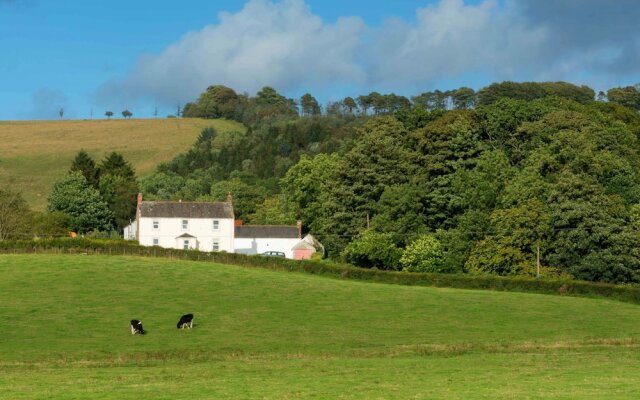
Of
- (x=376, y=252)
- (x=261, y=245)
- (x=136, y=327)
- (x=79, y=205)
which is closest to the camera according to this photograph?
(x=136, y=327)

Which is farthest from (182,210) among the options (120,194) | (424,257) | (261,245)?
(424,257)

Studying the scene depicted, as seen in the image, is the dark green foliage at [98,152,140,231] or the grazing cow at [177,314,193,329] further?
the dark green foliage at [98,152,140,231]

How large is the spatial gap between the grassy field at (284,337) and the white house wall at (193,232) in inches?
1341

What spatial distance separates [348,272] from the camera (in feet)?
286

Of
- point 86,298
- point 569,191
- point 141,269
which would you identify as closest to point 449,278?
point 569,191

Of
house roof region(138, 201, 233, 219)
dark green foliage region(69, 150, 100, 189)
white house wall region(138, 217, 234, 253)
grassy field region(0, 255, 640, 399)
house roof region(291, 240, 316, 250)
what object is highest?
dark green foliage region(69, 150, 100, 189)

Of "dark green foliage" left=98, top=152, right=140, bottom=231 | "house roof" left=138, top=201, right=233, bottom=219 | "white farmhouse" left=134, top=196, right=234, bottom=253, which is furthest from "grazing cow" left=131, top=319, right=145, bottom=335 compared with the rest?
"dark green foliage" left=98, top=152, right=140, bottom=231

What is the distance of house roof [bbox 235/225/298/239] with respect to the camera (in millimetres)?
124188

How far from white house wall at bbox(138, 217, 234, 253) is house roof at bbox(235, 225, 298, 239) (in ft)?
9.07

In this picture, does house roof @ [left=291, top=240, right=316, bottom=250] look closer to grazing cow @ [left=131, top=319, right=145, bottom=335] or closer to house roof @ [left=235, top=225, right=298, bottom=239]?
house roof @ [left=235, top=225, right=298, bottom=239]

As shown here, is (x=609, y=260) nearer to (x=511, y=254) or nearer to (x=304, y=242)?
Result: (x=511, y=254)

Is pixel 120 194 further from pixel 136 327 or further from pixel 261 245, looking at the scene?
pixel 136 327

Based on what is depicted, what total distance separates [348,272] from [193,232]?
40.1 meters

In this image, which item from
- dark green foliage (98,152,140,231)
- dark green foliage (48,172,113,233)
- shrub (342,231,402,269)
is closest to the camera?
shrub (342,231,402,269)
